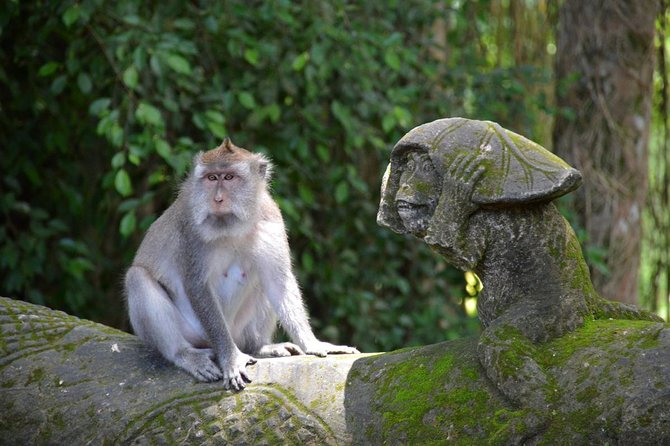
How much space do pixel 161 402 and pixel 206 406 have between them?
22 centimetres

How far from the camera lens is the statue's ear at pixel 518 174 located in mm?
3729

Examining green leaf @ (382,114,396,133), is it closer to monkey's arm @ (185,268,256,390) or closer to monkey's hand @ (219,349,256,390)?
monkey's arm @ (185,268,256,390)

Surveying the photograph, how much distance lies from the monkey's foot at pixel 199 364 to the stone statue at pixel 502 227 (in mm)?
1244

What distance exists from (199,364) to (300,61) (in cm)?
320

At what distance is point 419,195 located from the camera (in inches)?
155

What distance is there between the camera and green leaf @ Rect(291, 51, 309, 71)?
7160mm

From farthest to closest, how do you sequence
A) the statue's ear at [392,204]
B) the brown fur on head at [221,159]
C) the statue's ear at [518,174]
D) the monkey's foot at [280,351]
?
the brown fur on head at [221,159]
the monkey's foot at [280,351]
the statue's ear at [392,204]
the statue's ear at [518,174]

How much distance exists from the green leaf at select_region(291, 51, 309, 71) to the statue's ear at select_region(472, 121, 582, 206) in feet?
11.3

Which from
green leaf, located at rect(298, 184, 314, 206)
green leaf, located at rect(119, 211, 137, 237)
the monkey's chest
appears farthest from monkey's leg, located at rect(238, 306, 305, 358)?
green leaf, located at rect(298, 184, 314, 206)

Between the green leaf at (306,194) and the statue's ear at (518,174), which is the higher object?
the statue's ear at (518,174)

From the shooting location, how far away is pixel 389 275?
8.63 metres

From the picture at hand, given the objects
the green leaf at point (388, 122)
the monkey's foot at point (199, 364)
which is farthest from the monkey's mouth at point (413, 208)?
the green leaf at point (388, 122)

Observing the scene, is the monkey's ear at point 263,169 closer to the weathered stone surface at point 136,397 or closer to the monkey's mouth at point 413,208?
the weathered stone surface at point 136,397

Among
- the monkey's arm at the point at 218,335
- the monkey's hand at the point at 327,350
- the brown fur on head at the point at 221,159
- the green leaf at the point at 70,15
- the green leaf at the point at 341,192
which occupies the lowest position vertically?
the monkey's hand at the point at 327,350
